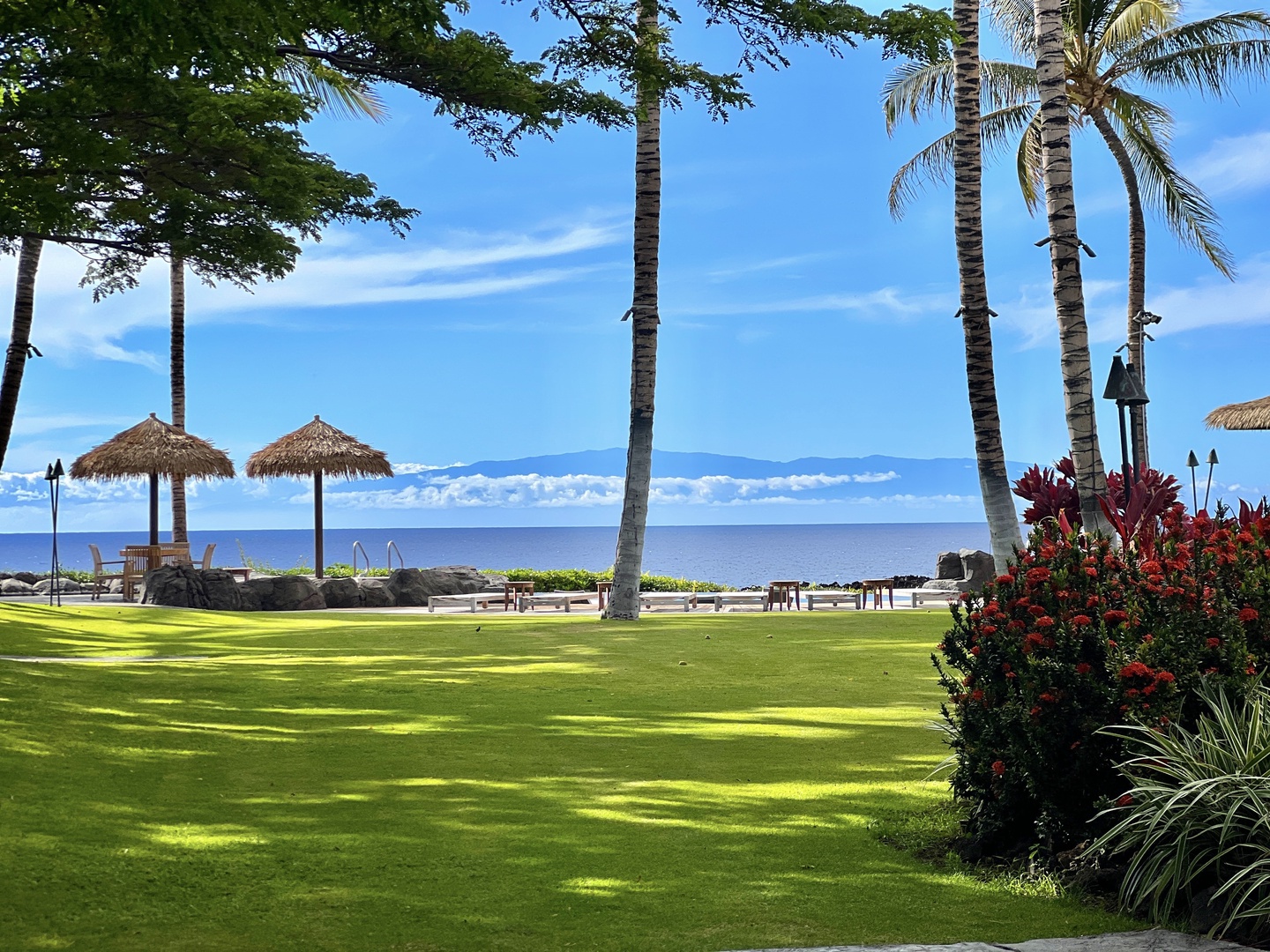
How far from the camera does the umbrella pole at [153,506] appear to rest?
2611 centimetres

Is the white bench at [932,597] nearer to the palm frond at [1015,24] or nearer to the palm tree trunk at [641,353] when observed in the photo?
the palm tree trunk at [641,353]

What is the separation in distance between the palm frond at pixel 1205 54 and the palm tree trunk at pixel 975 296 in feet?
28.7

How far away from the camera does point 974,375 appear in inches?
611

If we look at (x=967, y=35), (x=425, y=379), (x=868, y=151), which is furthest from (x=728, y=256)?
(x=967, y=35)

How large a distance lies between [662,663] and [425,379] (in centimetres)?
14161

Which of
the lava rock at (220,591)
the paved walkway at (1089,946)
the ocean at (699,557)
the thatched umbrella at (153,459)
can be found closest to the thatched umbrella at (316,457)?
the thatched umbrella at (153,459)

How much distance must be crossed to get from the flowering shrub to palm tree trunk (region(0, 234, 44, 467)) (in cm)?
1759

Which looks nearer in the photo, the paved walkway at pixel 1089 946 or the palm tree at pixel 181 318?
the paved walkway at pixel 1089 946

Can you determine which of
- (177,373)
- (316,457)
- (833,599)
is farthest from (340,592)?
(833,599)

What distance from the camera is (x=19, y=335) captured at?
63.6 feet

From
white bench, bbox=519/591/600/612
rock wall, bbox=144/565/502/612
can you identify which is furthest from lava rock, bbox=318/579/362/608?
white bench, bbox=519/591/600/612

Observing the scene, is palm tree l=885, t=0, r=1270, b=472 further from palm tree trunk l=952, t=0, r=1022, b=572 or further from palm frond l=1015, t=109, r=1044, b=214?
palm tree trunk l=952, t=0, r=1022, b=572

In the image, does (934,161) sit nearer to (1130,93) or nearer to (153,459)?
(1130,93)

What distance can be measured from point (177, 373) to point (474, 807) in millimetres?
24155
